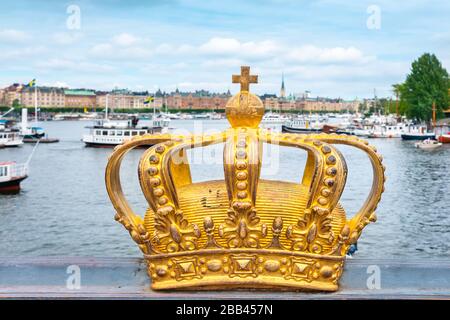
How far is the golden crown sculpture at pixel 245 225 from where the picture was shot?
166 inches

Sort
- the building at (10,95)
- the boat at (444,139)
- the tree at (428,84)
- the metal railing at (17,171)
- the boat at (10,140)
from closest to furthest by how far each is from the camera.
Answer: the metal railing at (17,171) < the boat at (10,140) < the boat at (444,139) < the tree at (428,84) < the building at (10,95)

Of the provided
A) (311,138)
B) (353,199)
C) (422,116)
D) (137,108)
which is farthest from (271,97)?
(311,138)

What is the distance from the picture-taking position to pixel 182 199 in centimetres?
440

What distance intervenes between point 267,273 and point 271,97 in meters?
131

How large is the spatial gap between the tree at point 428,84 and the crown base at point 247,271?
55223mm

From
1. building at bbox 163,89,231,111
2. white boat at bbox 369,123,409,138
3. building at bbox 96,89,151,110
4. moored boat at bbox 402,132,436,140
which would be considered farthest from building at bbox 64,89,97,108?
moored boat at bbox 402,132,436,140

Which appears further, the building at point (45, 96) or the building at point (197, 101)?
the building at point (197, 101)

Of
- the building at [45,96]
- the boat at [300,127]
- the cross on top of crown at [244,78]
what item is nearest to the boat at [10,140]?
the boat at [300,127]

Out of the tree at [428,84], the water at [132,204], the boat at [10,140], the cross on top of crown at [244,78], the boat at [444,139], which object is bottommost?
the water at [132,204]

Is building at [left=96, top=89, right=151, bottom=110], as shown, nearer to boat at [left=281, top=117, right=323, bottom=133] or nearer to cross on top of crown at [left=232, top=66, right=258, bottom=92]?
boat at [left=281, top=117, right=323, bottom=133]

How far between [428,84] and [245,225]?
5583 cm

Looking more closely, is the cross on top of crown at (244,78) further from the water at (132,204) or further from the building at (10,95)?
the building at (10,95)

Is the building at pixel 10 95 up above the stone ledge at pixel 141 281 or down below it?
above
